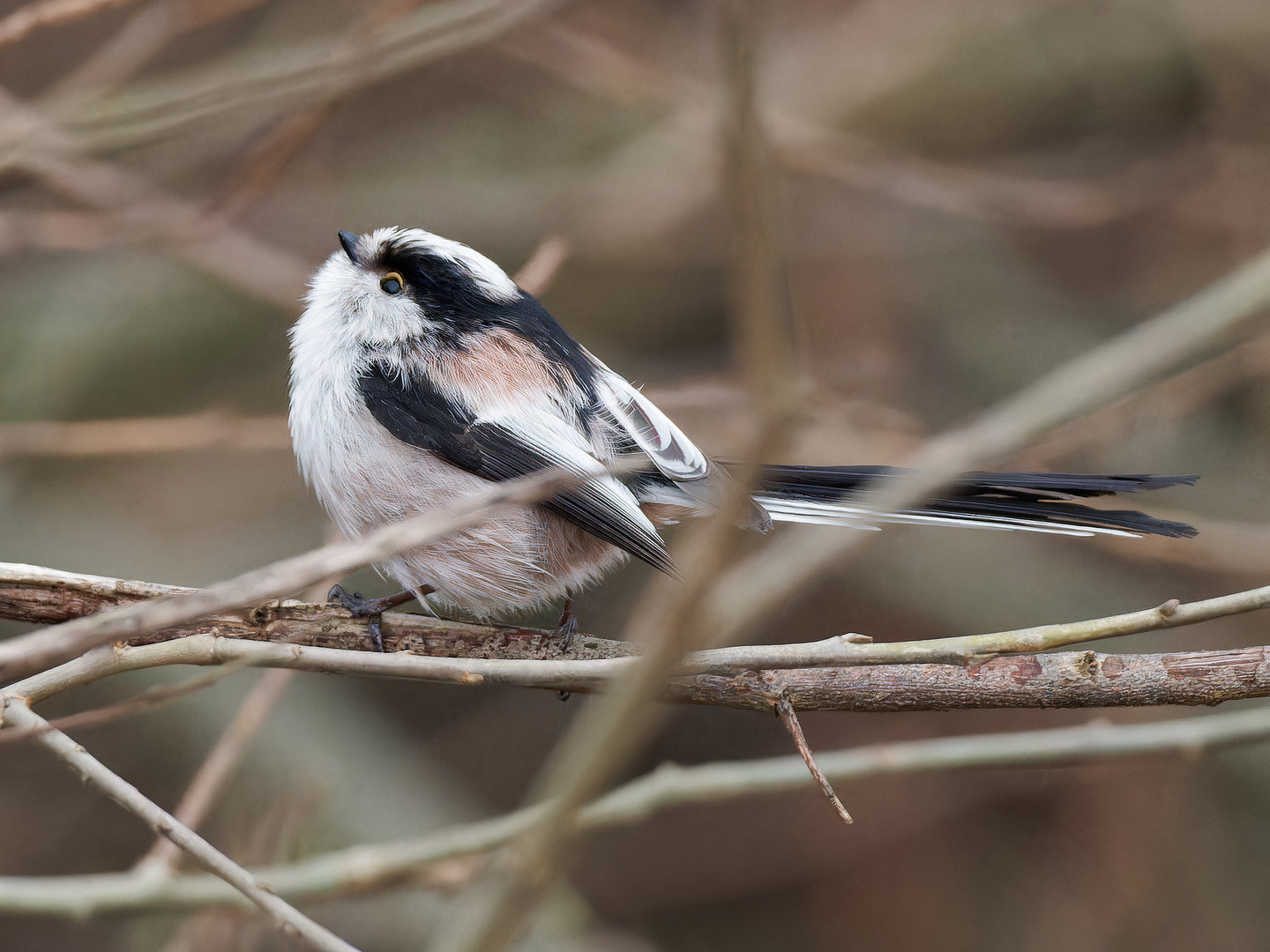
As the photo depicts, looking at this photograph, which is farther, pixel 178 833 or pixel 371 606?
pixel 371 606

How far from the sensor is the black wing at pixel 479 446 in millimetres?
2611

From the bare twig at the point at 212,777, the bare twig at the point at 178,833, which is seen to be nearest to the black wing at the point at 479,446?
the bare twig at the point at 212,777

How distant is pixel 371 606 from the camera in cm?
262

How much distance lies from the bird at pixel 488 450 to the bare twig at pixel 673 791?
524mm

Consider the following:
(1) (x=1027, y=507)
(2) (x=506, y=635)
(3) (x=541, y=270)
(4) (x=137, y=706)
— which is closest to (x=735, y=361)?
(3) (x=541, y=270)

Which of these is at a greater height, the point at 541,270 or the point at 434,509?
the point at 541,270

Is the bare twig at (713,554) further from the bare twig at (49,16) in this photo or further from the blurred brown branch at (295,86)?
the bare twig at (49,16)

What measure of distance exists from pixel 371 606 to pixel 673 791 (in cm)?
85

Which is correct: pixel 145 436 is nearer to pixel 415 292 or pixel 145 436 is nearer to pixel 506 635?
pixel 415 292

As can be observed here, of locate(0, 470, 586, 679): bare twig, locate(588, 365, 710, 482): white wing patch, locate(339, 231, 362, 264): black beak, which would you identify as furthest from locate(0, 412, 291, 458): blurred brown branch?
locate(0, 470, 586, 679): bare twig

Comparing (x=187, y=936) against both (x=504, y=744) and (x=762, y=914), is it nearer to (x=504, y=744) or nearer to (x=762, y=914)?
(x=504, y=744)

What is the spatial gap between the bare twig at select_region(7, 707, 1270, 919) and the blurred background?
1183 mm

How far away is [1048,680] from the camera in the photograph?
2.04m

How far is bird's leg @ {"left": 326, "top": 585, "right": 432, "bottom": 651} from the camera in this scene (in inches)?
98.2
